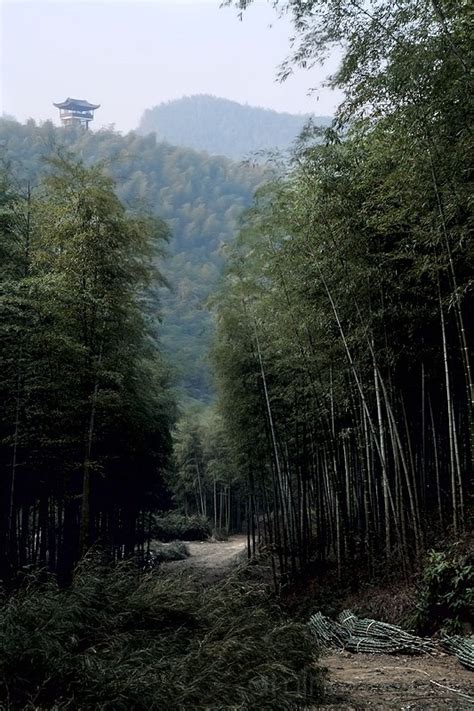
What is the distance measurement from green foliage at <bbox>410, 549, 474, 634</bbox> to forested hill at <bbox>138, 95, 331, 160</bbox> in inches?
5084

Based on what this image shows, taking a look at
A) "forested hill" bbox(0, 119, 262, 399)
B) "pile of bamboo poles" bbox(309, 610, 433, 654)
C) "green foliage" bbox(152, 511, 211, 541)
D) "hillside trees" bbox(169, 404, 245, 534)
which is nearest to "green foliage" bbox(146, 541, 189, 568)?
"green foliage" bbox(152, 511, 211, 541)

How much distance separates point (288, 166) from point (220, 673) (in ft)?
16.7

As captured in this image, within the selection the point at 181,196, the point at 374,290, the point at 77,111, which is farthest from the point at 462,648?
the point at 77,111

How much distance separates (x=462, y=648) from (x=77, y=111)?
68466 millimetres

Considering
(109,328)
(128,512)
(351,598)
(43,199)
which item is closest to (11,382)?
(109,328)

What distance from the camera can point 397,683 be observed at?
3.84m

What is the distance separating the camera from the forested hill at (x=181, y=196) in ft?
115

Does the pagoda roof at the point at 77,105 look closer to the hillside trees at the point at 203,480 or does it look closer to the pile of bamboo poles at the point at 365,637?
the hillside trees at the point at 203,480

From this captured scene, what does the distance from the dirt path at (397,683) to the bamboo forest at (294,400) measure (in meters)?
0.03

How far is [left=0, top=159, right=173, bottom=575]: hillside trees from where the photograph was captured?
5.85 m

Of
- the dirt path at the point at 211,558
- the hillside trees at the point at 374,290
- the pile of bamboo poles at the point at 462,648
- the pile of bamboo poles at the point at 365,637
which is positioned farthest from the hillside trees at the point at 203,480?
the pile of bamboo poles at the point at 462,648

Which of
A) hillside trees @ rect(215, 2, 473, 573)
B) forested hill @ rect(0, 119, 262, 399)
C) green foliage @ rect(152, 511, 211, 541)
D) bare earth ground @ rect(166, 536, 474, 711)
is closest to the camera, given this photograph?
bare earth ground @ rect(166, 536, 474, 711)

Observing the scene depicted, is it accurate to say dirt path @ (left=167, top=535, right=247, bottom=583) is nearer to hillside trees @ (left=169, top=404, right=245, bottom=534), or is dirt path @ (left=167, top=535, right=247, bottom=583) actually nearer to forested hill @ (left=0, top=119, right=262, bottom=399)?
hillside trees @ (left=169, top=404, right=245, bottom=534)

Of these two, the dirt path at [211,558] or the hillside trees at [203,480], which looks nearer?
the dirt path at [211,558]
